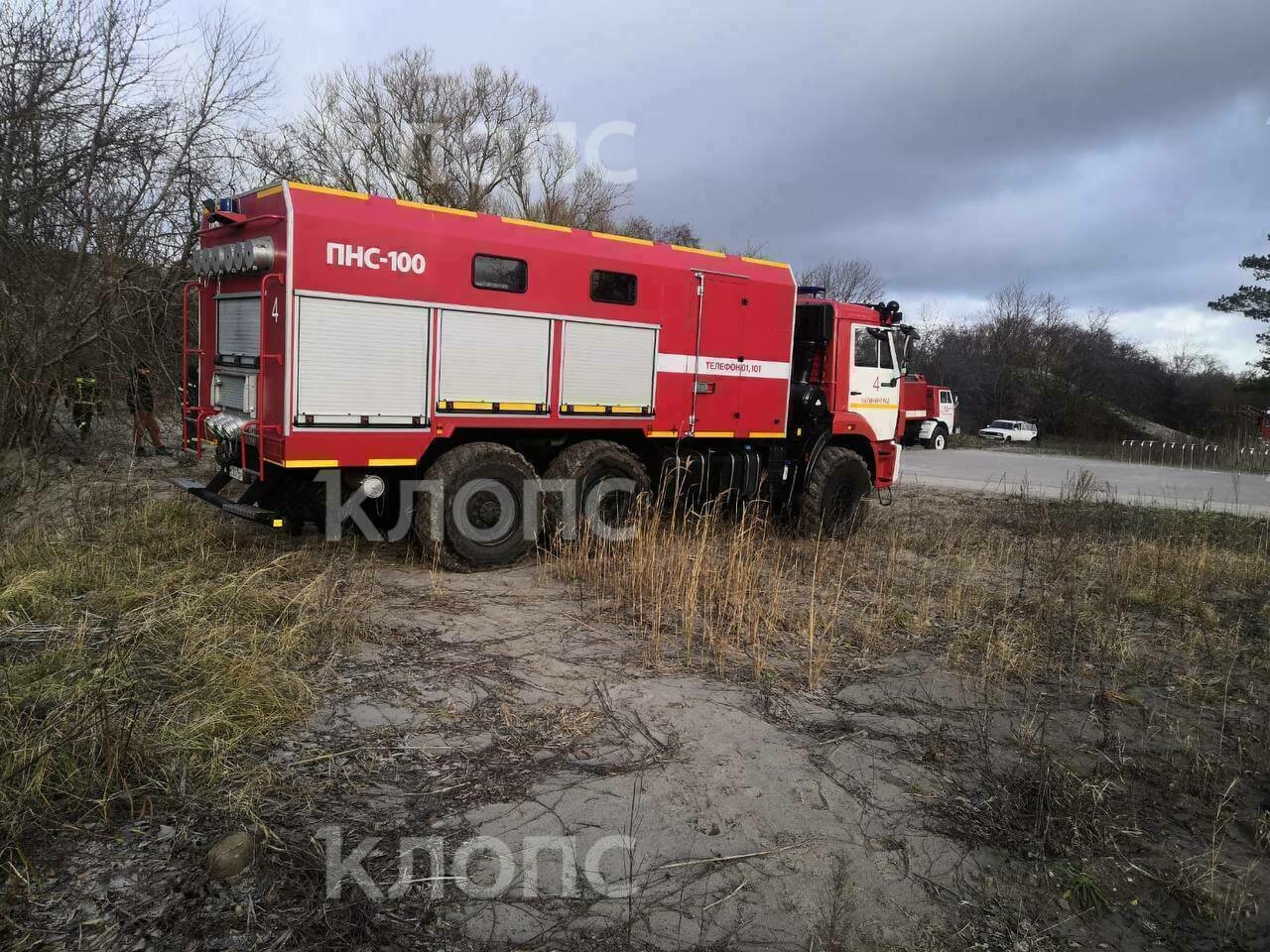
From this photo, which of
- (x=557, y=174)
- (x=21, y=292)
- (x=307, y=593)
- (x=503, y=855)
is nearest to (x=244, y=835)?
(x=503, y=855)

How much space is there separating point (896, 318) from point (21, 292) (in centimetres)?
1069

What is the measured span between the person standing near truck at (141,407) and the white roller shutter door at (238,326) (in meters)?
4.85

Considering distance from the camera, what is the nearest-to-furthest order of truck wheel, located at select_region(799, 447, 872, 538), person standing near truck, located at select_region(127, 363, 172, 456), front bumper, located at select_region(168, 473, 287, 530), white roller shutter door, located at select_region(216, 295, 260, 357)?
front bumper, located at select_region(168, 473, 287, 530) → white roller shutter door, located at select_region(216, 295, 260, 357) → truck wheel, located at select_region(799, 447, 872, 538) → person standing near truck, located at select_region(127, 363, 172, 456)

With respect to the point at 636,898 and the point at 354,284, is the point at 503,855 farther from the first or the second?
the point at 354,284

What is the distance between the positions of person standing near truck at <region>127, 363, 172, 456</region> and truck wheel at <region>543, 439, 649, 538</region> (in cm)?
686

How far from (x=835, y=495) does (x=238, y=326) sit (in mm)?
6606

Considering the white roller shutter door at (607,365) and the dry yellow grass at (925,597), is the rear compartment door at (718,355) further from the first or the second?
the dry yellow grass at (925,597)

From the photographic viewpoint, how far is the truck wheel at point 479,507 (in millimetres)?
7211

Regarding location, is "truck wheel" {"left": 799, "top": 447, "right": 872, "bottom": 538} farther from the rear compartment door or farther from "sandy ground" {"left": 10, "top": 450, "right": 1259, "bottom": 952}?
"sandy ground" {"left": 10, "top": 450, "right": 1259, "bottom": 952}

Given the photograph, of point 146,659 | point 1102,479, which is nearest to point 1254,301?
point 1102,479

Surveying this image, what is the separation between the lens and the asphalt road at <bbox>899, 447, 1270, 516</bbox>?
15445 mm

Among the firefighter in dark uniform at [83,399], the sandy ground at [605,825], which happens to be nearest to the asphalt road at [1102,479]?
the sandy ground at [605,825]

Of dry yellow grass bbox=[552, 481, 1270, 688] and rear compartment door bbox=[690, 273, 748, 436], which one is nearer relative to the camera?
dry yellow grass bbox=[552, 481, 1270, 688]

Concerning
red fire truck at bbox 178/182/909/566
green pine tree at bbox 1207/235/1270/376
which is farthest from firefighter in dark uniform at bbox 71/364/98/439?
green pine tree at bbox 1207/235/1270/376
